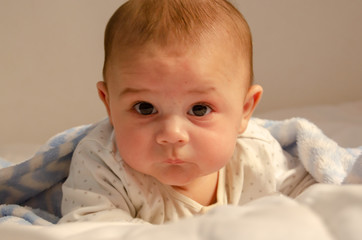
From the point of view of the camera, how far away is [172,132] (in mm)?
828

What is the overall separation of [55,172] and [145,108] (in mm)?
331

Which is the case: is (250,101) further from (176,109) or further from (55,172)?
(55,172)

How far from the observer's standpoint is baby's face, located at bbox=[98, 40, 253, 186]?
2.73ft

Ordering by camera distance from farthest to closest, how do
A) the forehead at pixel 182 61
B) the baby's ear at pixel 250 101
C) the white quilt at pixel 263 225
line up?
the baby's ear at pixel 250 101 → the forehead at pixel 182 61 → the white quilt at pixel 263 225

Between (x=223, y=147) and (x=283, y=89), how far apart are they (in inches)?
35.7

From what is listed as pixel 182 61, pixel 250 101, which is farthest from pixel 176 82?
pixel 250 101

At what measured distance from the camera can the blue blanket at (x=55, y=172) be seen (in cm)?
106

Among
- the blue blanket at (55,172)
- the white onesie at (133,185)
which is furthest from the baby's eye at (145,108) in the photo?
the blue blanket at (55,172)

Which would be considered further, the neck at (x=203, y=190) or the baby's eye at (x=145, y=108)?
the neck at (x=203, y=190)

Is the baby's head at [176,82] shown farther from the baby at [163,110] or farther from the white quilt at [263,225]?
the white quilt at [263,225]

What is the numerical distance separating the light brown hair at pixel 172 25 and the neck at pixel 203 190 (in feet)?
0.84

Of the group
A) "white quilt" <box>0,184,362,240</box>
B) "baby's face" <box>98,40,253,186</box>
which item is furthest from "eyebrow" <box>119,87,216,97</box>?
"white quilt" <box>0,184,362,240</box>

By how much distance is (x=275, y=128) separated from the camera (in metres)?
1.25

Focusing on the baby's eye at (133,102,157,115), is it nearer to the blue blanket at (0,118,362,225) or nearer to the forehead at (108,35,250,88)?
the forehead at (108,35,250,88)
